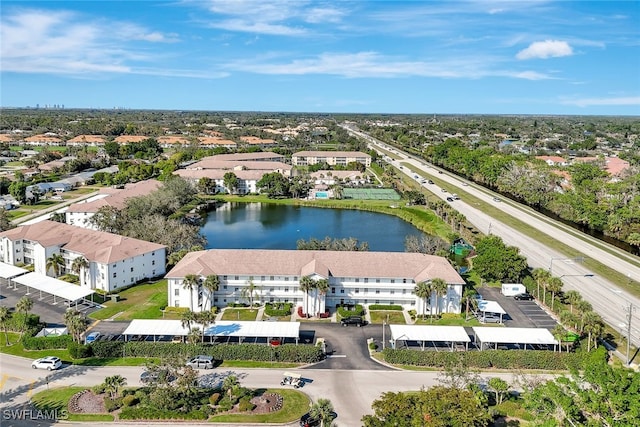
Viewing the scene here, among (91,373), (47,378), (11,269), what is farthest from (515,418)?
(11,269)

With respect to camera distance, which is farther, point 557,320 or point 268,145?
point 268,145

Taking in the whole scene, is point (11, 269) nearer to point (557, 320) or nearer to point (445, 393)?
point (445, 393)

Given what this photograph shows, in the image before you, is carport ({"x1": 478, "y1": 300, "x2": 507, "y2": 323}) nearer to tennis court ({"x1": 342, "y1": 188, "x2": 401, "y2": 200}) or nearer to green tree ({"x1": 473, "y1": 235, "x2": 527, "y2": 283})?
green tree ({"x1": 473, "y1": 235, "x2": 527, "y2": 283})

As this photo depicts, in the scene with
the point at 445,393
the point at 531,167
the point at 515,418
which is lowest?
the point at 515,418

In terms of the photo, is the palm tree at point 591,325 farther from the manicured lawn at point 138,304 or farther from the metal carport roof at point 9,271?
the metal carport roof at point 9,271

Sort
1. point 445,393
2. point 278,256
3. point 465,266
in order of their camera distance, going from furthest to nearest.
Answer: point 465,266
point 278,256
point 445,393

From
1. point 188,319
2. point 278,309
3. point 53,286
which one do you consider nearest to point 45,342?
point 188,319
